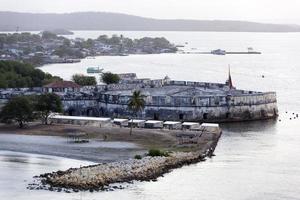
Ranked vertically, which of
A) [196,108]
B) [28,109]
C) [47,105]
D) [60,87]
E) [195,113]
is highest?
[60,87]

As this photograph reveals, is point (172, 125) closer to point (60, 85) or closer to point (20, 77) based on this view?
point (60, 85)

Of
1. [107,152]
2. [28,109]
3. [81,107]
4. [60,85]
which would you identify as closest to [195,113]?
[81,107]

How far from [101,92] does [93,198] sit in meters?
37.4

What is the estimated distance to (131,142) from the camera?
56719 millimetres

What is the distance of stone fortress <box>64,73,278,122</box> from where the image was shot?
71.3m

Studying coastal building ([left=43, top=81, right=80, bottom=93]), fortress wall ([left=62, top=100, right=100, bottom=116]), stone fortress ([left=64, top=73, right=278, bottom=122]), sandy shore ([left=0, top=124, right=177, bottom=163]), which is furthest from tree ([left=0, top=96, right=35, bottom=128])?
coastal building ([left=43, top=81, right=80, bottom=93])

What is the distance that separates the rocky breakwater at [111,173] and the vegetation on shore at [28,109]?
15.7m

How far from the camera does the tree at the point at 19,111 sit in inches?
2432

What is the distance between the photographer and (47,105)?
210 feet

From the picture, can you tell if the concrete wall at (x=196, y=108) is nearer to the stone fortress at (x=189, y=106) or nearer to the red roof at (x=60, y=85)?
the stone fortress at (x=189, y=106)

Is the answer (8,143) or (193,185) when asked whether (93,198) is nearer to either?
(193,185)

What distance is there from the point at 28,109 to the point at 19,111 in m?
0.73

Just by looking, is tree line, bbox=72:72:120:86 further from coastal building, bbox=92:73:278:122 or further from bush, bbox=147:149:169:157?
bush, bbox=147:149:169:157

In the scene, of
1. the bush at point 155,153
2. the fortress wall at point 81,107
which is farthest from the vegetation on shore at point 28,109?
the bush at point 155,153
